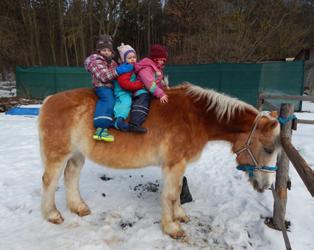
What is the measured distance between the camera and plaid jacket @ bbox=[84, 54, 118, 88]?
3338mm

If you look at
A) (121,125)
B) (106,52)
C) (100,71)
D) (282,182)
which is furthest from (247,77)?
(121,125)

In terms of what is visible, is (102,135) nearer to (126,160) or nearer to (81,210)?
(126,160)

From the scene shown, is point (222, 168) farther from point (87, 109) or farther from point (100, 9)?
point (100, 9)

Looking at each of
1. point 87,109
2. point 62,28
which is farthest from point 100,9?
point 87,109

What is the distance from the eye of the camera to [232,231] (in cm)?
330

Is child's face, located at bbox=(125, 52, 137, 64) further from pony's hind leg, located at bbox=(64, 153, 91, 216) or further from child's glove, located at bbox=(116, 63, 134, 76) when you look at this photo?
pony's hind leg, located at bbox=(64, 153, 91, 216)

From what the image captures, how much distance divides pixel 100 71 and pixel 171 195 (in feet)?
5.77

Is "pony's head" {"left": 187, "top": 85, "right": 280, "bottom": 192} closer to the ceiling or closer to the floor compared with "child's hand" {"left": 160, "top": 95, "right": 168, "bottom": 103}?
closer to the floor

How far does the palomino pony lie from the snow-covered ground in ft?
0.92

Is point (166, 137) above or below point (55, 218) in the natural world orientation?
above

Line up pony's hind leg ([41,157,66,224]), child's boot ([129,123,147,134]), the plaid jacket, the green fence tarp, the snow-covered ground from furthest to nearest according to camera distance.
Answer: the green fence tarp → pony's hind leg ([41,157,66,224]) → the plaid jacket → child's boot ([129,123,147,134]) → the snow-covered ground

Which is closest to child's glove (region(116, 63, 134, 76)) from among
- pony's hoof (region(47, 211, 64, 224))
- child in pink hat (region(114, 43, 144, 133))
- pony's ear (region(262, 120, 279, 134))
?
child in pink hat (region(114, 43, 144, 133))

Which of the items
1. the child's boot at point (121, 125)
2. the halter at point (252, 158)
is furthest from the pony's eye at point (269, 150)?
the child's boot at point (121, 125)

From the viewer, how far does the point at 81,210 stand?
12.2 ft
